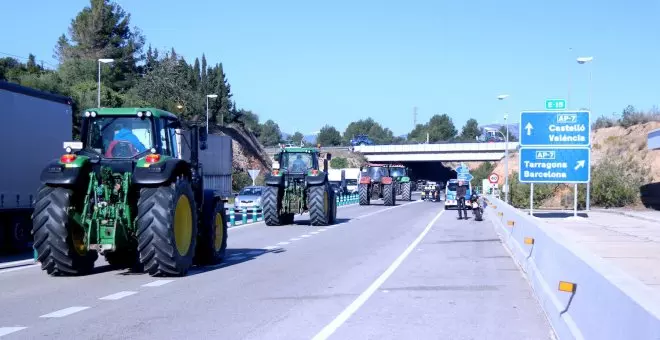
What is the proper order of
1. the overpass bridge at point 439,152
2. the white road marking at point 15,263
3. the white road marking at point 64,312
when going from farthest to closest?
1. the overpass bridge at point 439,152
2. the white road marking at point 15,263
3. the white road marking at point 64,312

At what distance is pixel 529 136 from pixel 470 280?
52.8ft

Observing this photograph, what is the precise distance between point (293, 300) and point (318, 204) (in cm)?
1658

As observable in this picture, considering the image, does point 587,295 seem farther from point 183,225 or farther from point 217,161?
point 217,161

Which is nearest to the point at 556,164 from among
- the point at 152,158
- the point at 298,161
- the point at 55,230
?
the point at 298,161

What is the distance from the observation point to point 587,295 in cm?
697

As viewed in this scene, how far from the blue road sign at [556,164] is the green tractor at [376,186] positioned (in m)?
22.1

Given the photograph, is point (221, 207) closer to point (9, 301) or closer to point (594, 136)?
point (9, 301)

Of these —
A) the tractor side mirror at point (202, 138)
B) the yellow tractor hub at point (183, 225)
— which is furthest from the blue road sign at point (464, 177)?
the yellow tractor hub at point (183, 225)

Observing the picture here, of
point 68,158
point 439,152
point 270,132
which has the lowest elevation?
point 68,158

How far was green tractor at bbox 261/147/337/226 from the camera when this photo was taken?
28.2 meters

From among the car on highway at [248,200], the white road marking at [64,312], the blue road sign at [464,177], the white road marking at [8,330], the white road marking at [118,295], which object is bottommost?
the white road marking at [118,295]

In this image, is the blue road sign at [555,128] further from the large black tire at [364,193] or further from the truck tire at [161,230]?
the large black tire at [364,193]

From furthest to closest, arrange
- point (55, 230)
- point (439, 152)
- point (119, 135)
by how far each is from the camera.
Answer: point (439, 152) < point (119, 135) < point (55, 230)

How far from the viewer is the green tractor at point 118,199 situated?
42.8 feet
